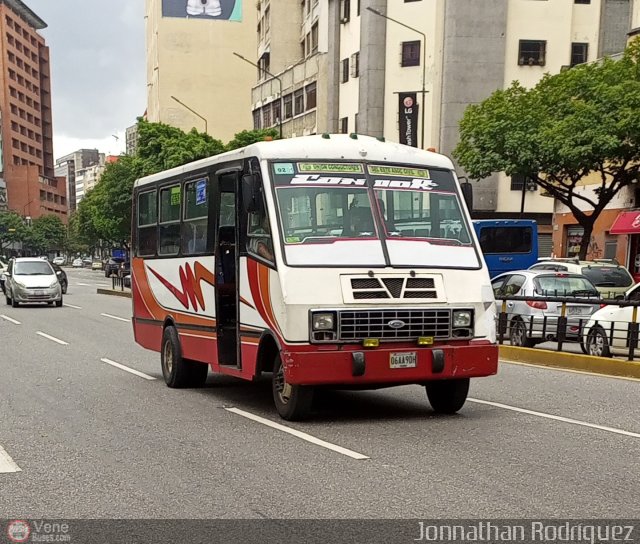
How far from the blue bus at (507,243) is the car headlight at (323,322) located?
82.3ft

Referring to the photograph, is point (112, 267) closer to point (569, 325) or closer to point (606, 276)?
point (606, 276)

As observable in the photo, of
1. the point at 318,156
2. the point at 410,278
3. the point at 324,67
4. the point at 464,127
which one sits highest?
the point at 324,67

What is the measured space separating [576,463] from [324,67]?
170ft

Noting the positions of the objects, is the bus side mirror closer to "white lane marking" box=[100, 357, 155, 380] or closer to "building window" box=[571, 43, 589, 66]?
"white lane marking" box=[100, 357, 155, 380]

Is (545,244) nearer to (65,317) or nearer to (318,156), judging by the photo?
(65,317)

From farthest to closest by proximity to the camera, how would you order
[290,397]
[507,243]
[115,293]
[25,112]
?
[25,112] < [115,293] < [507,243] < [290,397]

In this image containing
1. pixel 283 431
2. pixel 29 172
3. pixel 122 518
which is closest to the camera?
pixel 122 518

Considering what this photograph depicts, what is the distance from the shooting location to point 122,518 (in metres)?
5.46

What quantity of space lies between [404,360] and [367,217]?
1543 mm

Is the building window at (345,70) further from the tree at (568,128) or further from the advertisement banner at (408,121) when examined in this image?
the tree at (568,128)

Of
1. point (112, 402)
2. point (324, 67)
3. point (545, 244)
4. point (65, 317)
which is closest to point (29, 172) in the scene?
point (324, 67)

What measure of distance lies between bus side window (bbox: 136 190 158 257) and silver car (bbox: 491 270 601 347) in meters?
6.63

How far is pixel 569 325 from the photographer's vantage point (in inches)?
605

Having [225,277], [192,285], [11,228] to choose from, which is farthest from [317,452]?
[11,228]
